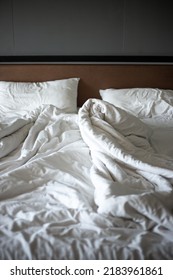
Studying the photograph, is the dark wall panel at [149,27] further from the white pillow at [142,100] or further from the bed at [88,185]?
the bed at [88,185]

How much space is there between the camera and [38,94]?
2.21 metres

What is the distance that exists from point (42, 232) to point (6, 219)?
Answer: 17 cm

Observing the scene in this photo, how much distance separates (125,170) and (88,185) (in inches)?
8.1

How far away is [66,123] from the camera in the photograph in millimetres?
1695

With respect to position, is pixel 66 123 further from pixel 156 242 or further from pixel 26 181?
pixel 156 242

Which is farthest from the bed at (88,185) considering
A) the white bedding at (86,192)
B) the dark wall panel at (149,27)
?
the dark wall panel at (149,27)

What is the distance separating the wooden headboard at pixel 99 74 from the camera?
93.5 inches

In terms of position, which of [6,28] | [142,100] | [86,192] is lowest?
[86,192]

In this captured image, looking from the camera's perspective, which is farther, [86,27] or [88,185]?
[86,27]

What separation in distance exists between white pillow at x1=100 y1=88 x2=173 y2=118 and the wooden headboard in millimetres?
193

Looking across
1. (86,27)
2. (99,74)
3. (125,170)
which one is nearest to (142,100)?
(99,74)

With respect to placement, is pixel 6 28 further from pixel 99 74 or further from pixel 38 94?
pixel 99 74

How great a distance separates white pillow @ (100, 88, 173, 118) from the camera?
82.0 inches

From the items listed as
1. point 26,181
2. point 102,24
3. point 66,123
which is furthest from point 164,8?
point 26,181
